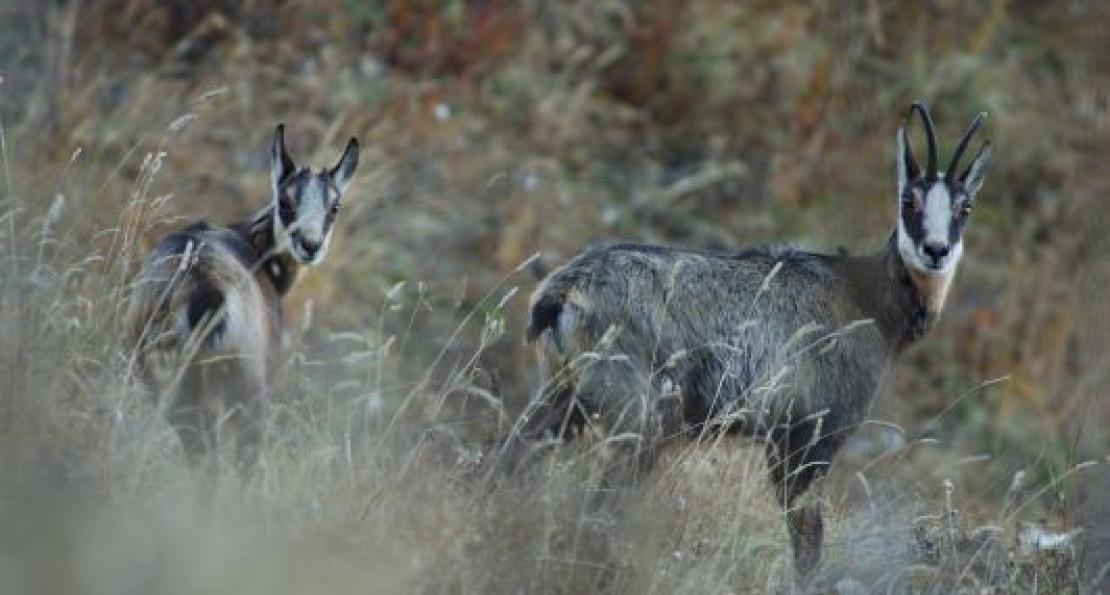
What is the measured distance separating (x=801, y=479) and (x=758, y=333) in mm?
561

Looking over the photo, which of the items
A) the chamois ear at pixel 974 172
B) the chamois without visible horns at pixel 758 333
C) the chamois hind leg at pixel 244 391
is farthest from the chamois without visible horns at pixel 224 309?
the chamois ear at pixel 974 172

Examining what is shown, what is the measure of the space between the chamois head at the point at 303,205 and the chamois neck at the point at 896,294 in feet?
6.79

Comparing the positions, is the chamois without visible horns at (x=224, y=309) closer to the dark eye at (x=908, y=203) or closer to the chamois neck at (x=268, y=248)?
the chamois neck at (x=268, y=248)

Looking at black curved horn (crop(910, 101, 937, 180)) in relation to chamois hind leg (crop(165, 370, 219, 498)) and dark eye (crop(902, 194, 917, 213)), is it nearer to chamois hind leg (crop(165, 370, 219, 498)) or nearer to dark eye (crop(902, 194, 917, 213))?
dark eye (crop(902, 194, 917, 213))

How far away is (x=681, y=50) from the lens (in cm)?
1605

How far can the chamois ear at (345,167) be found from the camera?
847 cm

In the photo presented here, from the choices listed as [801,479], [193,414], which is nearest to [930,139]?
[801,479]

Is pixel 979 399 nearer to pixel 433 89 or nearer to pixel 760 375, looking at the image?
pixel 433 89

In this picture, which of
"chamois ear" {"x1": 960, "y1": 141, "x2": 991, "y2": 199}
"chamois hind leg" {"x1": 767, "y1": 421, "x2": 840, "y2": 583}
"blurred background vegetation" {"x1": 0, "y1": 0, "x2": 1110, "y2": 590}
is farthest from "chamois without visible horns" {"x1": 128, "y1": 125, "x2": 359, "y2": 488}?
"chamois ear" {"x1": 960, "y1": 141, "x2": 991, "y2": 199}

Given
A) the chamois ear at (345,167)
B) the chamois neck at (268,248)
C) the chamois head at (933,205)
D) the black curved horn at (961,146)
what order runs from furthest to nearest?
1. the chamois neck at (268,248)
2. the chamois ear at (345,167)
3. the chamois head at (933,205)
4. the black curved horn at (961,146)

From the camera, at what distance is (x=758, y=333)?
26.4 ft

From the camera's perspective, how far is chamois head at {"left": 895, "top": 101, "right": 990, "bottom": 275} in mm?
8180

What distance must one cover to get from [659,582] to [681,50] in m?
10.1

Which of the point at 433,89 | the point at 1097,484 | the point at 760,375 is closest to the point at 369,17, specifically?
the point at 433,89
